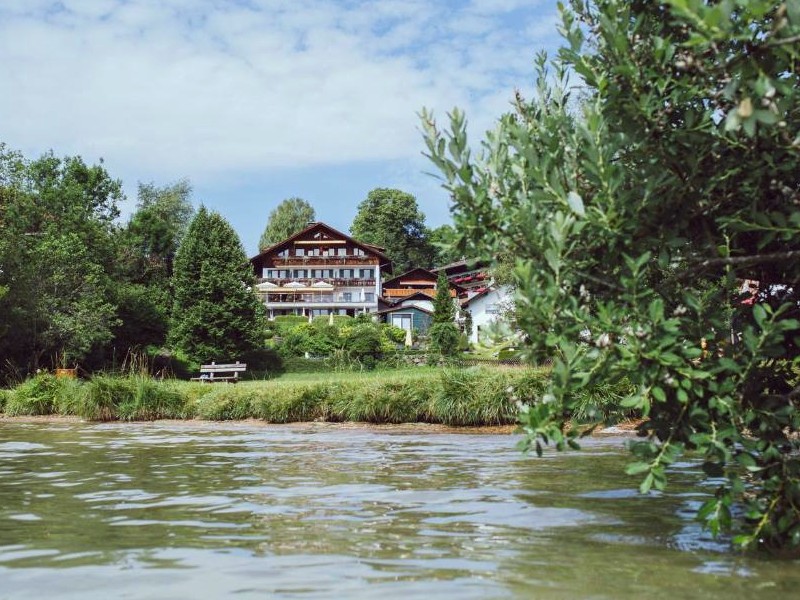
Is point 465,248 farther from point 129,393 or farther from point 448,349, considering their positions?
point 448,349

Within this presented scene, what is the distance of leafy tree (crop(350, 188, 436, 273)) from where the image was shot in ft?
442

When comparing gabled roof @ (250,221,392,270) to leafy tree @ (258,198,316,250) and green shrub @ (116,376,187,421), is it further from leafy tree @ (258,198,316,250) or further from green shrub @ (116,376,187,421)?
green shrub @ (116,376,187,421)

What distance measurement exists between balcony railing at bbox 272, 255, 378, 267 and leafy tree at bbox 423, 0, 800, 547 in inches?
3748

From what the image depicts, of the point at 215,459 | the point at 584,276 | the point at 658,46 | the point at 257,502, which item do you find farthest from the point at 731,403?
the point at 215,459

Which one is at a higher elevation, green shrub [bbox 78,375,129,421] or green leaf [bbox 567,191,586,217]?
green leaf [bbox 567,191,586,217]

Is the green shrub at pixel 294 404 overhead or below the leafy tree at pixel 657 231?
below

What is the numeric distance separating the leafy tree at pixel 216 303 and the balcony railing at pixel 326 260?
41.9m

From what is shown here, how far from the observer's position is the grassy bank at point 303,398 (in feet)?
67.3

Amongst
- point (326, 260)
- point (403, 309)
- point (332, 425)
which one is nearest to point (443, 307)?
point (403, 309)

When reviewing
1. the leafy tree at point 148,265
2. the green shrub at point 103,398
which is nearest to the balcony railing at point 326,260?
the leafy tree at point 148,265

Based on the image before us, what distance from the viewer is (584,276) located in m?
5.60

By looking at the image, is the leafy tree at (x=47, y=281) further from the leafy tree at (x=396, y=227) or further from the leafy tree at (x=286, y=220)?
the leafy tree at (x=396, y=227)

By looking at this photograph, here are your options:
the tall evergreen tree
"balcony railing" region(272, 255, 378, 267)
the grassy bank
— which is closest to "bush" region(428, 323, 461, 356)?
the tall evergreen tree

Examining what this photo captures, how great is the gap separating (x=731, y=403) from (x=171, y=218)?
98536 millimetres
